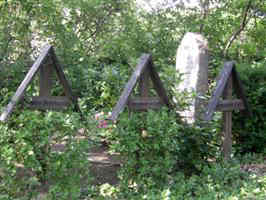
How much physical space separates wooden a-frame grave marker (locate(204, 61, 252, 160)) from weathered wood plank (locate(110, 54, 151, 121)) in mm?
1208

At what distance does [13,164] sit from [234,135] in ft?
16.8

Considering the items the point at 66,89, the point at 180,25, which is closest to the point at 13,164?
the point at 66,89

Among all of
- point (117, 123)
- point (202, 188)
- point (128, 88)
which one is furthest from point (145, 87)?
point (202, 188)

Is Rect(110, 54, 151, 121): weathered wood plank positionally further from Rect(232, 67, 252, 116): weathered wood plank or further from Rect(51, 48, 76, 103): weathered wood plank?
Rect(232, 67, 252, 116): weathered wood plank

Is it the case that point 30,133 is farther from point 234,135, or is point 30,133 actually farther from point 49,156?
point 234,135

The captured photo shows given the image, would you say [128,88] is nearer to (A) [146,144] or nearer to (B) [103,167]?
(A) [146,144]

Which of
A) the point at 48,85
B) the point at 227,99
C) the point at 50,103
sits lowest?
the point at 50,103

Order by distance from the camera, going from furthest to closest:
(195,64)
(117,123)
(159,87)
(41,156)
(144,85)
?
(195,64) → (159,87) → (144,85) → (117,123) → (41,156)

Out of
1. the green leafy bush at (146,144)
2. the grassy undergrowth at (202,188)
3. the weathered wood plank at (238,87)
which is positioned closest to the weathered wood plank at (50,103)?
the green leafy bush at (146,144)

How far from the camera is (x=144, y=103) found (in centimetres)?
520

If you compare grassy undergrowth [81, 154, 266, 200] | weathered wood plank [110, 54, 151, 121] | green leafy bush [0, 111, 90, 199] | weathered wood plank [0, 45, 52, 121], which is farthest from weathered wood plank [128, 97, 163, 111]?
weathered wood plank [0, 45, 52, 121]

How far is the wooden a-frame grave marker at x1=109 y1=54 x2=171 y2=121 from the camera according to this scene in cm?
497

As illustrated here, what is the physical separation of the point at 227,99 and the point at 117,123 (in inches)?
86.4

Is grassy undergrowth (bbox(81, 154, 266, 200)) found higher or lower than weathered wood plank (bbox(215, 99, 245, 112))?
lower
